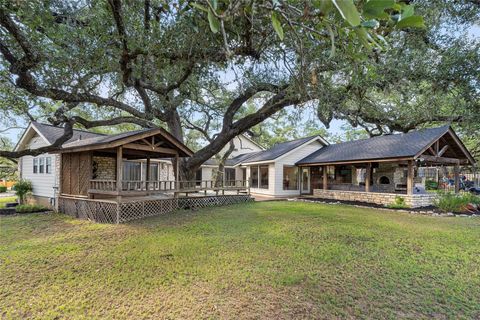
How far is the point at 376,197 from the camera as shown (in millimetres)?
13516

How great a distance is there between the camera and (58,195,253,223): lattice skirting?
8.78 metres

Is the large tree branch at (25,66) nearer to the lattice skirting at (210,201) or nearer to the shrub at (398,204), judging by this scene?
the lattice skirting at (210,201)

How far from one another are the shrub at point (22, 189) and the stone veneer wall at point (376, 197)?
57.8ft

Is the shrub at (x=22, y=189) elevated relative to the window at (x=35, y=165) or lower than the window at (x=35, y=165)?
lower

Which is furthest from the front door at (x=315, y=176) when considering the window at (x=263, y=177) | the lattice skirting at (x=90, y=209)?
the lattice skirting at (x=90, y=209)

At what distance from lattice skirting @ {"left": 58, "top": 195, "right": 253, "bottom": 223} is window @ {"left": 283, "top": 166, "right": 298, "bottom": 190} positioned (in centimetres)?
850

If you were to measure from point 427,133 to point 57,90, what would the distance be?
1691 centimetres

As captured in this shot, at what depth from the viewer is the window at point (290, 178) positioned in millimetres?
19167

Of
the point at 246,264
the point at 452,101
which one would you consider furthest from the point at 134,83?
the point at 452,101

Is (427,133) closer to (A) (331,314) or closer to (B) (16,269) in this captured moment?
(A) (331,314)

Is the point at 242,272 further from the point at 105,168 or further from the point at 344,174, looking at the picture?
the point at 344,174

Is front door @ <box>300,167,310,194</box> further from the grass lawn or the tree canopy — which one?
the grass lawn

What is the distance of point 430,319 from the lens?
2922mm

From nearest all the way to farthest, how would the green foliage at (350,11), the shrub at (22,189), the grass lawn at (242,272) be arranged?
the green foliage at (350,11) → the grass lawn at (242,272) → the shrub at (22,189)
